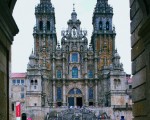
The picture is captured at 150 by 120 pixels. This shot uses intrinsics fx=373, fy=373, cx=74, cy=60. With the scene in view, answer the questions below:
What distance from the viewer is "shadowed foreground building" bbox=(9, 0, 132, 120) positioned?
7031 cm

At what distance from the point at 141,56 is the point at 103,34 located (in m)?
63.2

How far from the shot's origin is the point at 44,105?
6838 cm

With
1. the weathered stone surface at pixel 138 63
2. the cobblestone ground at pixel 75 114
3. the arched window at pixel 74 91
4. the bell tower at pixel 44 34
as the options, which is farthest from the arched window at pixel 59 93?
the weathered stone surface at pixel 138 63

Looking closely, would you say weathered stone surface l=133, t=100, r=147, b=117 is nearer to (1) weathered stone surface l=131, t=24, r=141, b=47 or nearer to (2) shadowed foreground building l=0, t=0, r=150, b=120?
(2) shadowed foreground building l=0, t=0, r=150, b=120

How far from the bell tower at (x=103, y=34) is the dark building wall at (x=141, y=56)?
201 ft

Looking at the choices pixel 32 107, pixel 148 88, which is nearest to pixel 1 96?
pixel 148 88

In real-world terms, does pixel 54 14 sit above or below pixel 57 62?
above

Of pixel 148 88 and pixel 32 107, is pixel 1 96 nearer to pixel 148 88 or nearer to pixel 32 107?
pixel 148 88

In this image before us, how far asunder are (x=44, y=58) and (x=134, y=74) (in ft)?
201

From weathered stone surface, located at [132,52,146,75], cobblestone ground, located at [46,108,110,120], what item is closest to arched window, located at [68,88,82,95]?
cobblestone ground, located at [46,108,110,120]

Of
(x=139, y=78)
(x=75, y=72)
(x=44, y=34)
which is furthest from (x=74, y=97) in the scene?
(x=139, y=78)

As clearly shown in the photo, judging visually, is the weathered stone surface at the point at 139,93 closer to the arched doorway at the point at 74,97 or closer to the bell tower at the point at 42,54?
the bell tower at the point at 42,54

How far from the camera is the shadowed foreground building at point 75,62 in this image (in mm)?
70312

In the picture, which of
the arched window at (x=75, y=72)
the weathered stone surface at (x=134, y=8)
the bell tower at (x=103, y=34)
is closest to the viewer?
the weathered stone surface at (x=134, y=8)
